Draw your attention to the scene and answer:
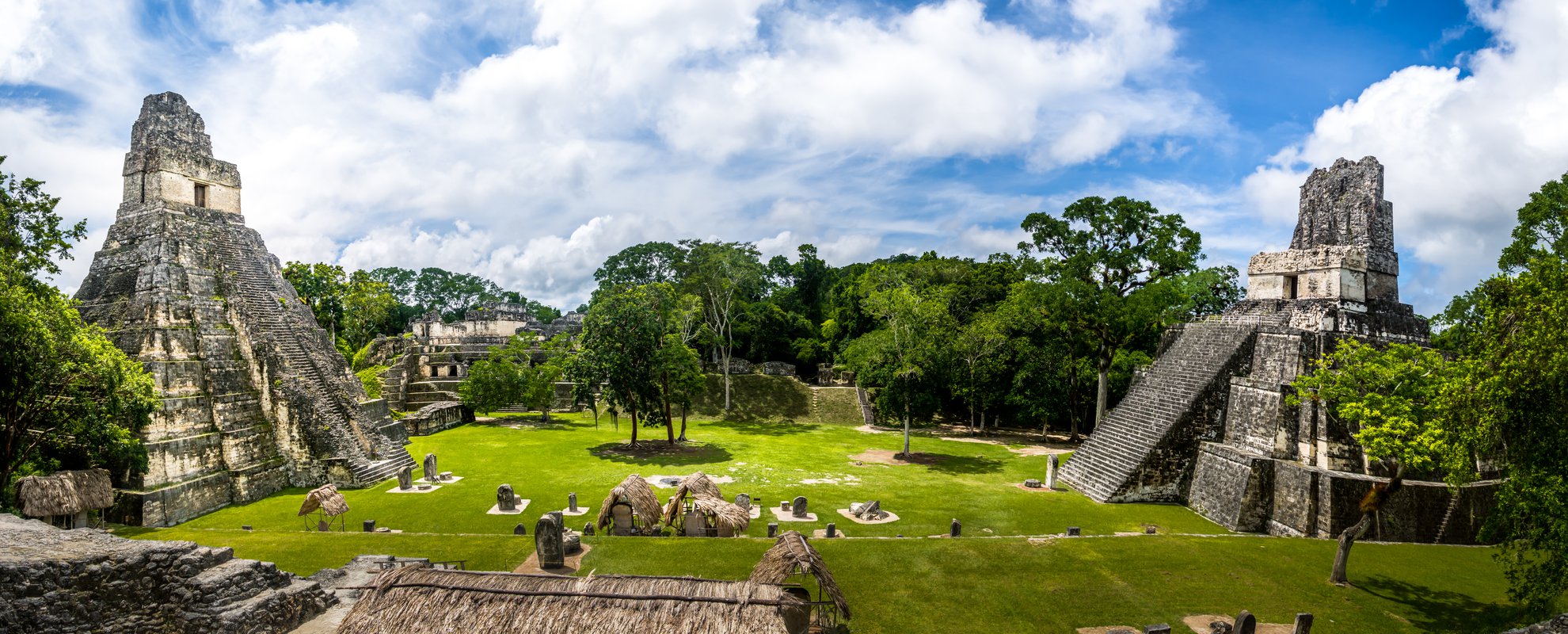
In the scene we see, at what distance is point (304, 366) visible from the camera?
68.5 feet

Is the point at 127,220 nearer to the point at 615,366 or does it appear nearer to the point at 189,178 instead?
the point at 189,178

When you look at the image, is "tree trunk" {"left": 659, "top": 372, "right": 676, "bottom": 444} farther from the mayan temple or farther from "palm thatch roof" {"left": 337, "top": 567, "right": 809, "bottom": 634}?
"palm thatch roof" {"left": 337, "top": 567, "right": 809, "bottom": 634}

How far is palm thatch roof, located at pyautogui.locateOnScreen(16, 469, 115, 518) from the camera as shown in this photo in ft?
42.8

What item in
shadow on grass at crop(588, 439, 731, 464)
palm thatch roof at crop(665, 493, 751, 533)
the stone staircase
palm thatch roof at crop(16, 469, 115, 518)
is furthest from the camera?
shadow on grass at crop(588, 439, 731, 464)

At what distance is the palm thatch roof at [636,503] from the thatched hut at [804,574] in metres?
5.30

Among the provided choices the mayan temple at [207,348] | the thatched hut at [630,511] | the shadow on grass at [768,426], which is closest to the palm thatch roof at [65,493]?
the mayan temple at [207,348]

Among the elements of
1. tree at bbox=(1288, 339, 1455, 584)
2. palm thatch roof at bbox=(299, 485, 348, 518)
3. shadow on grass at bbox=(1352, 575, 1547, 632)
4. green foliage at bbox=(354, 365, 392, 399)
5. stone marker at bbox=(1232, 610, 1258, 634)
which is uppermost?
tree at bbox=(1288, 339, 1455, 584)

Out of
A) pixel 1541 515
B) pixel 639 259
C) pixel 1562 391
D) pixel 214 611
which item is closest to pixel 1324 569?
pixel 1541 515

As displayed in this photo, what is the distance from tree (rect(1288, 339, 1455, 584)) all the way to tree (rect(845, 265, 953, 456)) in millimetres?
12230

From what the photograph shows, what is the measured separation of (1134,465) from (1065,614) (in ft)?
29.1

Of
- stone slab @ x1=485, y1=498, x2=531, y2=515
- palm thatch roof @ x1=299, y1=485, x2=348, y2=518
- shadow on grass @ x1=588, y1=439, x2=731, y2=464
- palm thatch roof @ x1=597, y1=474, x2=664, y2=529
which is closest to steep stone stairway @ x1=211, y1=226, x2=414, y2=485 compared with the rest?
palm thatch roof @ x1=299, y1=485, x2=348, y2=518

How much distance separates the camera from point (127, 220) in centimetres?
1969

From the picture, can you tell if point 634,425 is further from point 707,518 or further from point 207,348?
point 207,348

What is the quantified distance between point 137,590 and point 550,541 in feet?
18.2
